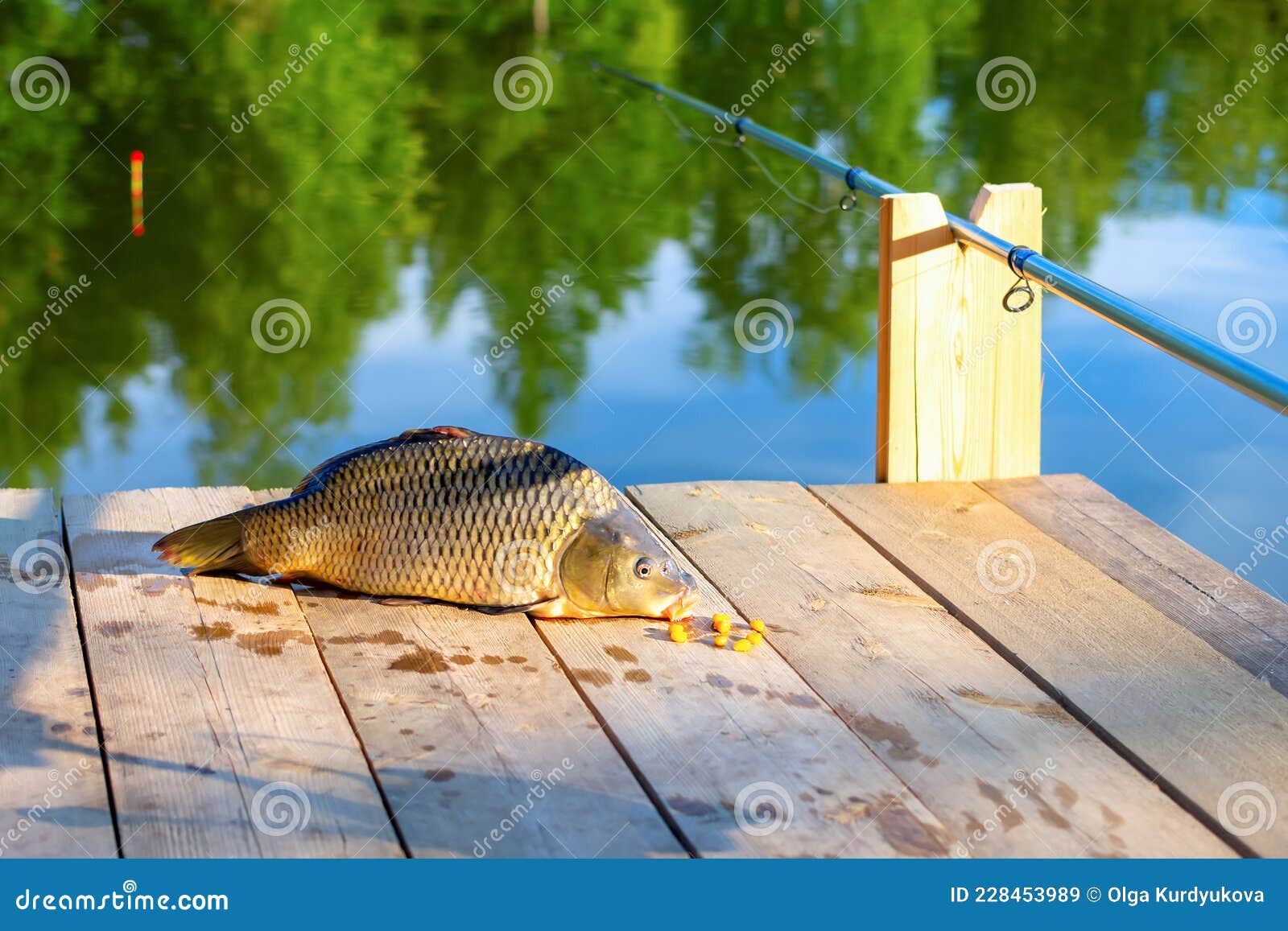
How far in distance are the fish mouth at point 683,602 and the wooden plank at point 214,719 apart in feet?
1.84

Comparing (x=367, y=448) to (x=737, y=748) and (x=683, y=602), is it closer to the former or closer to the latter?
(x=683, y=602)

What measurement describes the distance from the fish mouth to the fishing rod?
823 millimetres

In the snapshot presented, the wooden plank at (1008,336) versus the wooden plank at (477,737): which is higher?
the wooden plank at (1008,336)

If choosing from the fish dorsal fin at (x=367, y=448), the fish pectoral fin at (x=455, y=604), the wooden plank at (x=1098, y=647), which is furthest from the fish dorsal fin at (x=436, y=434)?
the wooden plank at (x=1098, y=647)

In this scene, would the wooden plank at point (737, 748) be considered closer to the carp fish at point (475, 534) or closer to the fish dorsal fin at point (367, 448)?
the carp fish at point (475, 534)

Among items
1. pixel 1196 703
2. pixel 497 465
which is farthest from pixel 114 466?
pixel 1196 703

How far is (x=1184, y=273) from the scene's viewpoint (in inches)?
324

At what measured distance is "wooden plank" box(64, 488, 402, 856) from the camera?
5.70 ft

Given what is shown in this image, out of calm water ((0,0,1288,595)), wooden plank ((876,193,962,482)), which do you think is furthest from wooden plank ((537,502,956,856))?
calm water ((0,0,1288,595))

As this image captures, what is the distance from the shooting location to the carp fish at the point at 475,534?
7.66ft

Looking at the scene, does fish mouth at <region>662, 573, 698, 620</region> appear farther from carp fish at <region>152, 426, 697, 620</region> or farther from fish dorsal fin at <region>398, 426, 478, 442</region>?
fish dorsal fin at <region>398, 426, 478, 442</region>

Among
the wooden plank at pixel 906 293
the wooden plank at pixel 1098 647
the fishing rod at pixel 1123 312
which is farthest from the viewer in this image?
the wooden plank at pixel 906 293

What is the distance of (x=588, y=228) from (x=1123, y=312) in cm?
712

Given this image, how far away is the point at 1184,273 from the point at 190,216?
19.9 feet
